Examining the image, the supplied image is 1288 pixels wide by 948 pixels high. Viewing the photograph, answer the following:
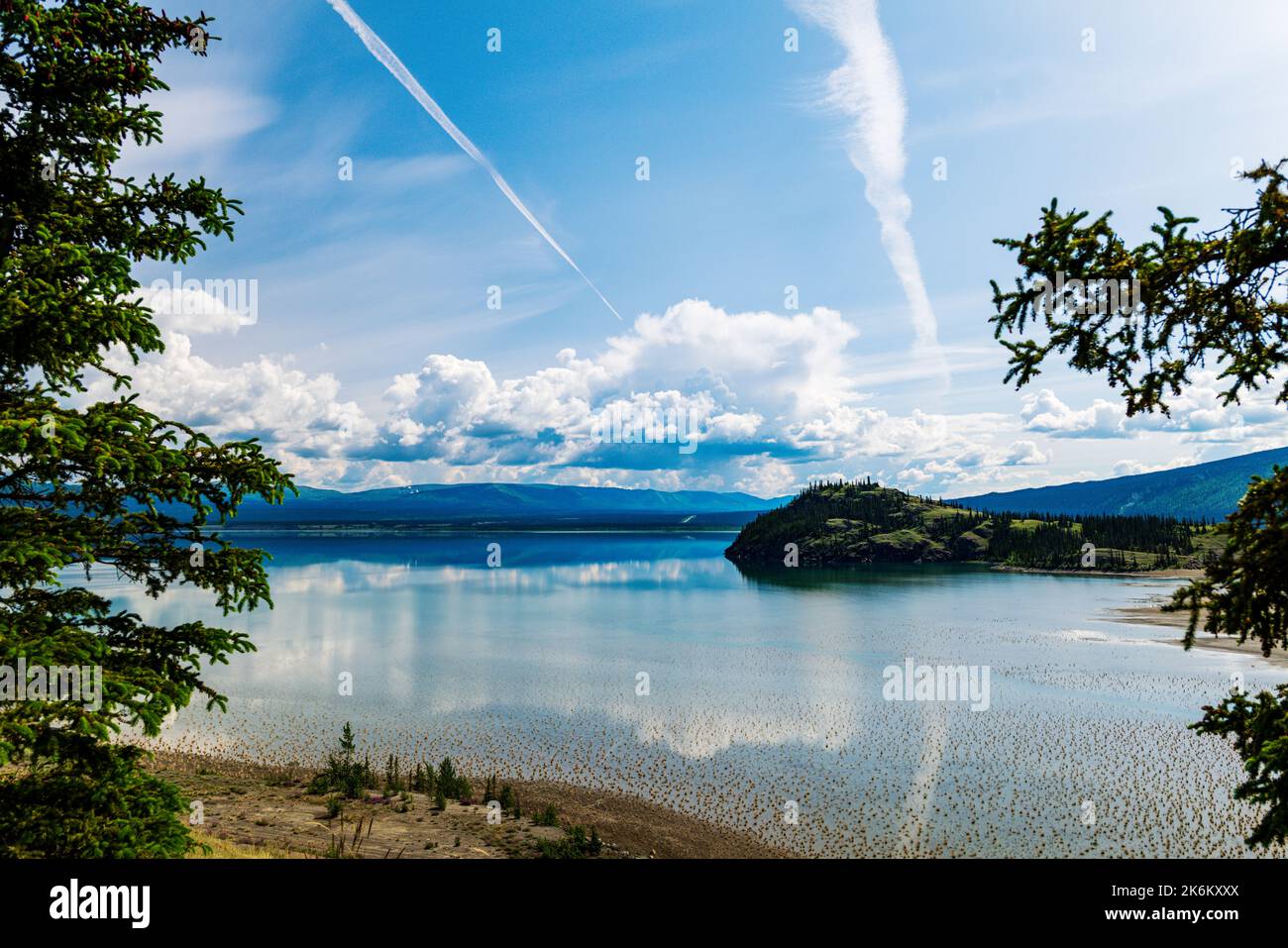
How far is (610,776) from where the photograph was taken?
104 feet

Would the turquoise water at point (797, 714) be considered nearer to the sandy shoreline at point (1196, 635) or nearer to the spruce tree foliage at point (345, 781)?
the sandy shoreline at point (1196, 635)

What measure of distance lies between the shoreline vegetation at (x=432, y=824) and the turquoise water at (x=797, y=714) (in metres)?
2.22

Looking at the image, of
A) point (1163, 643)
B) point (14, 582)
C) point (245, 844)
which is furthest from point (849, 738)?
point (1163, 643)

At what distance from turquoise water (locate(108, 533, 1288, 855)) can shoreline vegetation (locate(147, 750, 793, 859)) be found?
2.22m

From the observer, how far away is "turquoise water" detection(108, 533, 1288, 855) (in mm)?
27422

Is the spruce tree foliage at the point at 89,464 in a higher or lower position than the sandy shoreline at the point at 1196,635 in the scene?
higher

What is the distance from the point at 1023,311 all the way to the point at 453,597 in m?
112

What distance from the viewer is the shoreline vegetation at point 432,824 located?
837 inches
